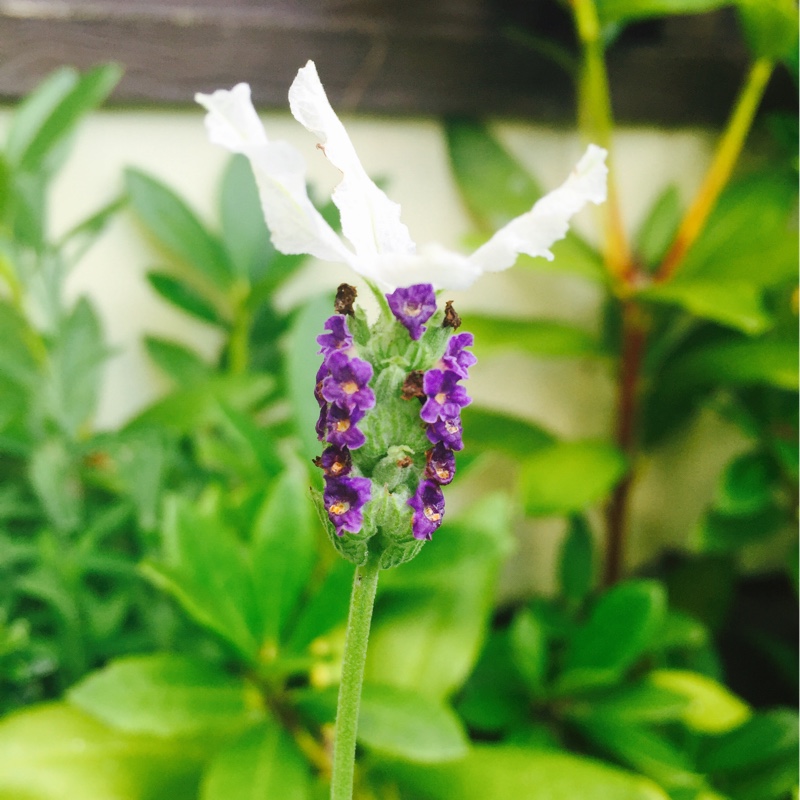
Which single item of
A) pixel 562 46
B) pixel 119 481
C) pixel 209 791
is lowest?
pixel 209 791

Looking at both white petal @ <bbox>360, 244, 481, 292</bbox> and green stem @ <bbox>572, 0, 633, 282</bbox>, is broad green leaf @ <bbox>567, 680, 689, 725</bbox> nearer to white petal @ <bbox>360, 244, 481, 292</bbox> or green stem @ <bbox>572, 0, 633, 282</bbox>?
green stem @ <bbox>572, 0, 633, 282</bbox>

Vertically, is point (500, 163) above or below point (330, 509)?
above

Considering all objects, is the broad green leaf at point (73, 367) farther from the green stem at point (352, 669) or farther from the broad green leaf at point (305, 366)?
the green stem at point (352, 669)

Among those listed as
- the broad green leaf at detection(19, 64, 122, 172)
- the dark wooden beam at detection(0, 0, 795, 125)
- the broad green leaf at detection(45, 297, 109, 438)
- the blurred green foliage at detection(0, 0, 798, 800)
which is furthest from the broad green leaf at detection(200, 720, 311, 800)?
the dark wooden beam at detection(0, 0, 795, 125)

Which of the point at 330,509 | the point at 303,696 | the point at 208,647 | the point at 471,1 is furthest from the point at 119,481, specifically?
the point at 471,1

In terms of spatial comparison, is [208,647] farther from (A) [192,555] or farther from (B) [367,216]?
(B) [367,216]

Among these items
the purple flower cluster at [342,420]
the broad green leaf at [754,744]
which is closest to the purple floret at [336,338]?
the purple flower cluster at [342,420]
